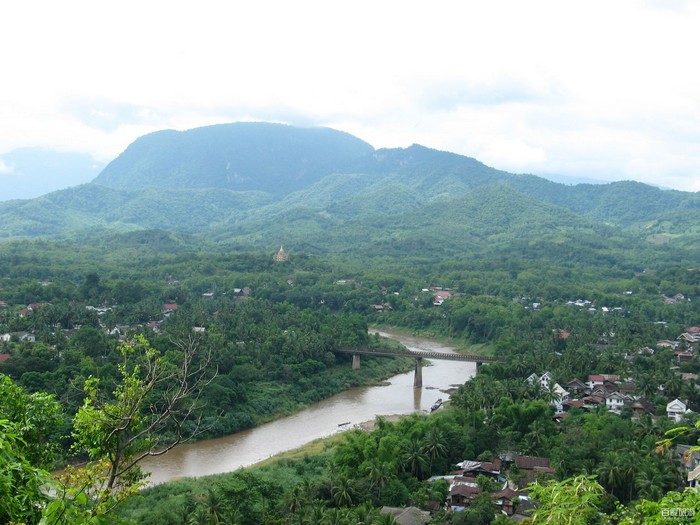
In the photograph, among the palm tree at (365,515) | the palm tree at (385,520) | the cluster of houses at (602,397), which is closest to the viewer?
the palm tree at (385,520)

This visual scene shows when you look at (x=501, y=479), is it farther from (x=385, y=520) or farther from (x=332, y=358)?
(x=332, y=358)

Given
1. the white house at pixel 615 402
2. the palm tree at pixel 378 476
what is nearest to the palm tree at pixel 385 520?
the palm tree at pixel 378 476

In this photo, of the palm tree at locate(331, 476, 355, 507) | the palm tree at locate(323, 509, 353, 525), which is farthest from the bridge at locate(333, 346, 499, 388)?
the palm tree at locate(323, 509, 353, 525)

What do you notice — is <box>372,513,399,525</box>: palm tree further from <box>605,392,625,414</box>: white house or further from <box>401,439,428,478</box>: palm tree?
<box>605,392,625,414</box>: white house

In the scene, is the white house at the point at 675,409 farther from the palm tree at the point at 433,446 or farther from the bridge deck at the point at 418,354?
the bridge deck at the point at 418,354

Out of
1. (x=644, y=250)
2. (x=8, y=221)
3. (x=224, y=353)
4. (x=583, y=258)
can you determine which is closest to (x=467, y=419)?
(x=224, y=353)

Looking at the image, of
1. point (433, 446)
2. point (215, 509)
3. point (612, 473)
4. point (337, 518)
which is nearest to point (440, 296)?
point (433, 446)

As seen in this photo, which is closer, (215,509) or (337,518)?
(337,518)
